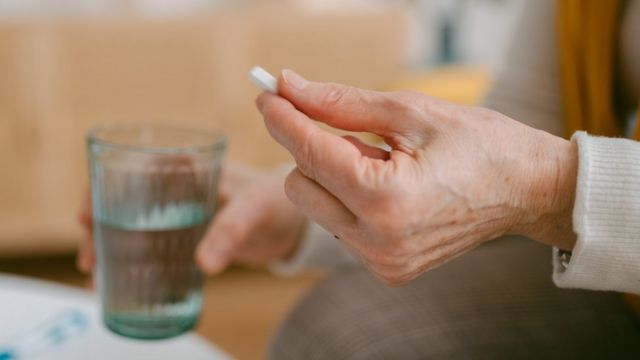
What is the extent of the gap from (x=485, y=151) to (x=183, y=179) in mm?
288

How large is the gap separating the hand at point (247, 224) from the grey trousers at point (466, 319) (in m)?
0.08

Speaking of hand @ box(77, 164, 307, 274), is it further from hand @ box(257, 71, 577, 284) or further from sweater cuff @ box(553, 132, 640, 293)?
sweater cuff @ box(553, 132, 640, 293)

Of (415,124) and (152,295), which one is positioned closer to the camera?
(415,124)

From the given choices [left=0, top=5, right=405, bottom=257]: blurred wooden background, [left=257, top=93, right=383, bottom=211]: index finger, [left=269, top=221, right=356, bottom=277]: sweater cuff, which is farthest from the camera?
[left=0, top=5, right=405, bottom=257]: blurred wooden background

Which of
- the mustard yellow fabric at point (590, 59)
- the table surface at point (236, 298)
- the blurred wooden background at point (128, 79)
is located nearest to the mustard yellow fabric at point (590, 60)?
the mustard yellow fabric at point (590, 59)

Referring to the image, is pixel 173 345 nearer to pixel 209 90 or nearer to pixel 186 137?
pixel 186 137

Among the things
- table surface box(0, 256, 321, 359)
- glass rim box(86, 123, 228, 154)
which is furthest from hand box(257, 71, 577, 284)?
table surface box(0, 256, 321, 359)

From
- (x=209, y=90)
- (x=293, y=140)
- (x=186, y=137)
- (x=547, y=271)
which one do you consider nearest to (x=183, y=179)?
(x=186, y=137)

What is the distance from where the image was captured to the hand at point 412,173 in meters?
0.56

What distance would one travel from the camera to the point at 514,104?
98 centimetres

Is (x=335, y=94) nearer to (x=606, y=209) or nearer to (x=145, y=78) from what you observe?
(x=606, y=209)

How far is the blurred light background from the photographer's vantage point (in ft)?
7.57

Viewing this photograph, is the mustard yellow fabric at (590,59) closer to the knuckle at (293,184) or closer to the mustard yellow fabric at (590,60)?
the mustard yellow fabric at (590,60)

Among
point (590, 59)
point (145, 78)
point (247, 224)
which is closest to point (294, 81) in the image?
point (247, 224)
